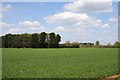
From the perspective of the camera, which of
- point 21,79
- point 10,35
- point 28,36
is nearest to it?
point 21,79

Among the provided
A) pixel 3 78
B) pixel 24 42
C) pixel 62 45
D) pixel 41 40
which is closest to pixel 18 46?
pixel 24 42

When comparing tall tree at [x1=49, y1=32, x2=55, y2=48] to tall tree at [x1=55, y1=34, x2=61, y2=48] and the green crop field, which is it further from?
the green crop field

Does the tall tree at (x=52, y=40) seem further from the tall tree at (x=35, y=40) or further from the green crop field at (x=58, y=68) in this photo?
the green crop field at (x=58, y=68)

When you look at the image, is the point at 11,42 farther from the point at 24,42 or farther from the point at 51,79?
the point at 51,79

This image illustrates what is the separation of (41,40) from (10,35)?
11.5 metres

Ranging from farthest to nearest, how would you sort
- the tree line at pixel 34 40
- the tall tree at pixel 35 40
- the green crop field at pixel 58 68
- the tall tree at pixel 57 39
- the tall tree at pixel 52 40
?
the tall tree at pixel 35 40
the tall tree at pixel 52 40
the tall tree at pixel 57 39
the tree line at pixel 34 40
the green crop field at pixel 58 68

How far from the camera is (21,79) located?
10.7 meters

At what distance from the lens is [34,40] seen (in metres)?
90.2

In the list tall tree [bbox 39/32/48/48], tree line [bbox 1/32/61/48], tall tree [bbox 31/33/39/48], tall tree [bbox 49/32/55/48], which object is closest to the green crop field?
tree line [bbox 1/32/61/48]

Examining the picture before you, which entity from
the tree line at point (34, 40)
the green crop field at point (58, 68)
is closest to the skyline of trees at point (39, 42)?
the tree line at point (34, 40)

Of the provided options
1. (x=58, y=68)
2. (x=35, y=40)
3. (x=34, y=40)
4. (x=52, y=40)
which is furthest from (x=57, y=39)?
(x=58, y=68)

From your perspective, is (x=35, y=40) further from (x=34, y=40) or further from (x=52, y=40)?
(x=52, y=40)

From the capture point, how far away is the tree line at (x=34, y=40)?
281 feet

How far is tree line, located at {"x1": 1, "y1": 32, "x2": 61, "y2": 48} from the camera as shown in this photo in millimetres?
85562
